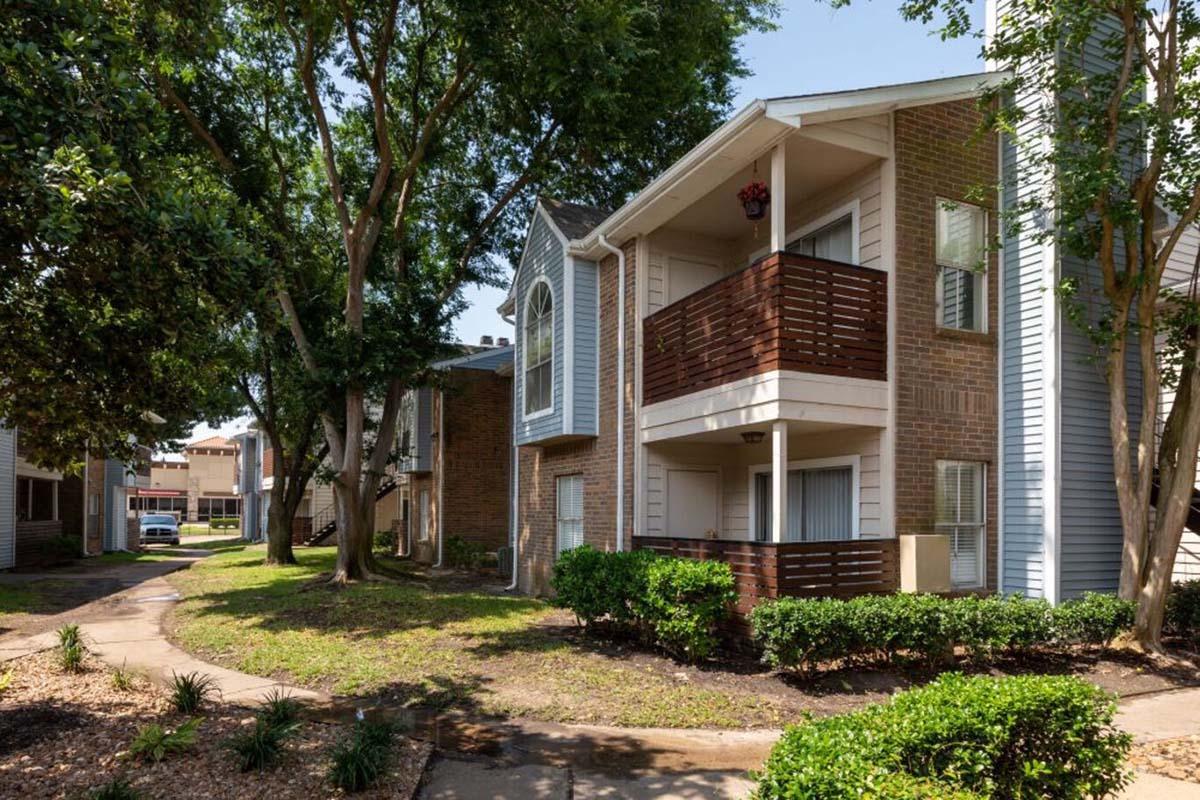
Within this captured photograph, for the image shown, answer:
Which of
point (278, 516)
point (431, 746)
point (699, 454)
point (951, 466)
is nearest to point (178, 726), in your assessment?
point (431, 746)

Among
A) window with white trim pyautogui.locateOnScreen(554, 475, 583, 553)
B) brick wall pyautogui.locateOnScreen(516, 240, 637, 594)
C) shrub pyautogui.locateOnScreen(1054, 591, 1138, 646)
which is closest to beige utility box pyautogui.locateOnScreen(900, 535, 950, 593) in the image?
shrub pyautogui.locateOnScreen(1054, 591, 1138, 646)

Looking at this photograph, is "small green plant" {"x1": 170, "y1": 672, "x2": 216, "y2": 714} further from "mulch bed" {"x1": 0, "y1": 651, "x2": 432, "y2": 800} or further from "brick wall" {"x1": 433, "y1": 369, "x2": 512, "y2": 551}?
"brick wall" {"x1": 433, "y1": 369, "x2": 512, "y2": 551}

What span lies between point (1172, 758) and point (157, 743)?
7473mm

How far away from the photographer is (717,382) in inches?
403

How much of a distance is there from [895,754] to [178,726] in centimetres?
558

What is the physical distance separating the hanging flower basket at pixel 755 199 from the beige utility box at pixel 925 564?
448 centimetres

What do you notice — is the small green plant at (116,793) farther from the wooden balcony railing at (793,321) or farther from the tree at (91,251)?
the wooden balcony railing at (793,321)

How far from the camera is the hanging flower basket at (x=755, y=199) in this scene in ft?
32.8

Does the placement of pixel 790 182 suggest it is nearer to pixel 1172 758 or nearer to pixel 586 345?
pixel 586 345

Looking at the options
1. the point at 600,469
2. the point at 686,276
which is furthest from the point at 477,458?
the point at 686,276

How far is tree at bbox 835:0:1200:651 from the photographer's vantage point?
Answer: 8.71m

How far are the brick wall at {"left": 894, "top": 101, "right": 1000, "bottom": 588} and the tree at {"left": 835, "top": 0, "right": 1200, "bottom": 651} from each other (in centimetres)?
78

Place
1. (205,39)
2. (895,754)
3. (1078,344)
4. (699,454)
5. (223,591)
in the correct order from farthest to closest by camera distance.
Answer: (223,591) < (699,454) < (1078,344) < (205,39) < (895,754)

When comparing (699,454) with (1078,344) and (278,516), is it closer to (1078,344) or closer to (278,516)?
(1078,344)
